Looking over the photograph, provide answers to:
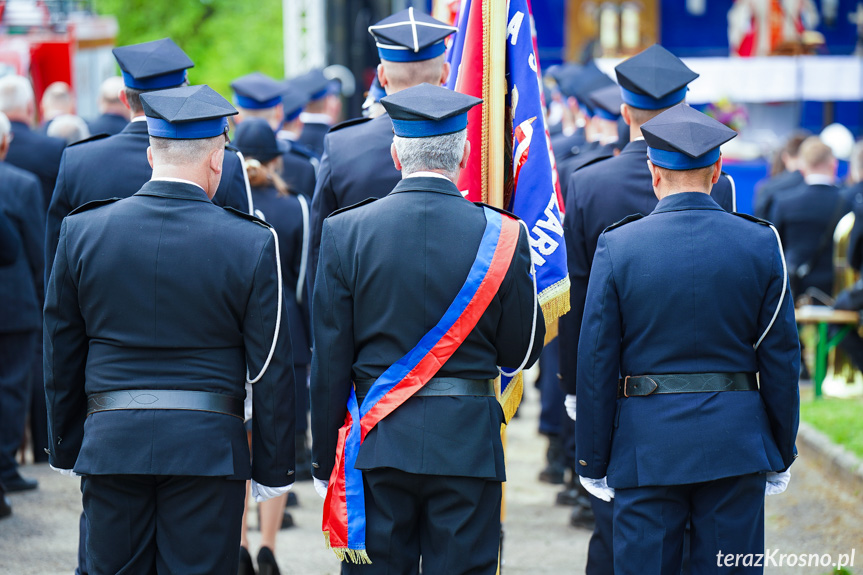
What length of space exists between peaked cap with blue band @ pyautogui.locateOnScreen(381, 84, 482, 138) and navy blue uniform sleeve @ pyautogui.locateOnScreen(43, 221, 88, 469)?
103 centimetres

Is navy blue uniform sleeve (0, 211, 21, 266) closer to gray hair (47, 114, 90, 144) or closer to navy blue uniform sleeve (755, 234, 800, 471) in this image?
gray hair (47, 114, 90, 144)

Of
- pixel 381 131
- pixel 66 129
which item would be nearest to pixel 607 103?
pixel 381 131

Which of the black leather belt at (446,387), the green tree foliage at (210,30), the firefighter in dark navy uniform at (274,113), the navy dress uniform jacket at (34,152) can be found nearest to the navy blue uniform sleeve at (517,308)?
the black leather belt at (446,387)

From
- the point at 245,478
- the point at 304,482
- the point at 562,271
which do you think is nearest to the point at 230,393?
the point at 245,478

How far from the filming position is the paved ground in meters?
5.08

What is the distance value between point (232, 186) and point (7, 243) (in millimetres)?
1639

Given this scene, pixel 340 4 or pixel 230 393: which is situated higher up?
pixel 340 4

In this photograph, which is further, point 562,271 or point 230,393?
point 562,271

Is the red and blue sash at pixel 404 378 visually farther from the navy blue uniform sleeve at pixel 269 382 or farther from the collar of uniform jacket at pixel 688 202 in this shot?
the collar of uniform jacket at pixel 688 202

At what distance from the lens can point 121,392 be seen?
3.08m

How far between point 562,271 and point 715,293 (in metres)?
0.76

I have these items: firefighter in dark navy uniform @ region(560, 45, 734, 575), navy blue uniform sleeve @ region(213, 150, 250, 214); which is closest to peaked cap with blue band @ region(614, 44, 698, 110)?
firefighter in dark navy uniform @ region(560, 45, 734, 575)

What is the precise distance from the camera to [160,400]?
10.0 feet

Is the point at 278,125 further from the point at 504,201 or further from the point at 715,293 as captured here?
the point at 715,293
